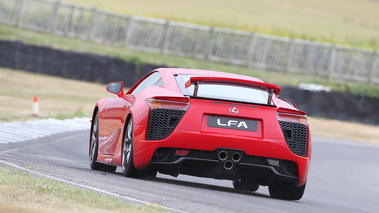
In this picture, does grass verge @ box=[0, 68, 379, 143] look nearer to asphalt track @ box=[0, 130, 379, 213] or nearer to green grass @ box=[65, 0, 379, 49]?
asphalt track @ box=[0, 130, 379, 213]

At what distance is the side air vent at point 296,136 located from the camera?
8.82 m

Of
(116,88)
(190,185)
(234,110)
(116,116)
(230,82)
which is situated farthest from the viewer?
(116,88)

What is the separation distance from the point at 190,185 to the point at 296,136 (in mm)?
1446

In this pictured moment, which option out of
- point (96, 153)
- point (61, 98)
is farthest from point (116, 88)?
point (61, 98)

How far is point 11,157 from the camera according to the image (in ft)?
33.9

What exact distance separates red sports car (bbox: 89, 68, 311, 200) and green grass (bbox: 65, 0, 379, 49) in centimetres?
4150

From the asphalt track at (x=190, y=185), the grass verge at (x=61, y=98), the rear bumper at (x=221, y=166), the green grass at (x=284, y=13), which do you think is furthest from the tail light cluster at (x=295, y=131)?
the green grass at (x=284, y=13)

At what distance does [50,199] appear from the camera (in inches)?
263

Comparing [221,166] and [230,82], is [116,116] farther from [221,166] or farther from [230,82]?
[221,166]

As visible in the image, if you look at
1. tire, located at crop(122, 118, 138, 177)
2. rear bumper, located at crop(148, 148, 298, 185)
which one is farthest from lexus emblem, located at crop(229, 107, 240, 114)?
tire, located at crop(122, 118, 138, 177)

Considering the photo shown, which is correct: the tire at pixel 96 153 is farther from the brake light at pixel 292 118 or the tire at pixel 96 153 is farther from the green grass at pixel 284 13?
the green grass at pixel 284 13

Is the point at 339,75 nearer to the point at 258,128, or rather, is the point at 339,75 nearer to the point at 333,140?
the point at 333,140

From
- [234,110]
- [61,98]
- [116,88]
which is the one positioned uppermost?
[234,110]

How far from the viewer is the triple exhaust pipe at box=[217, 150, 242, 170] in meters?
8.61
